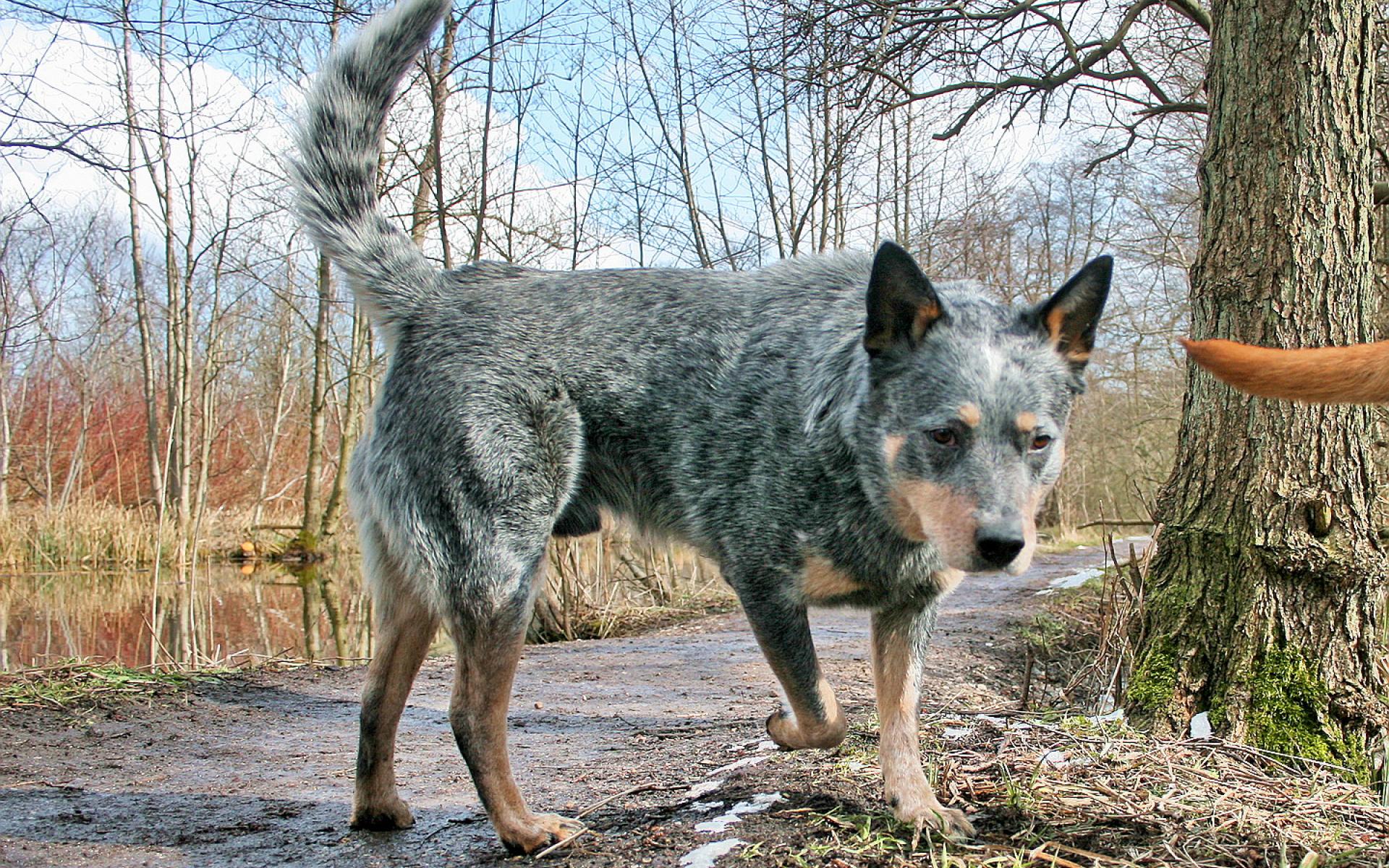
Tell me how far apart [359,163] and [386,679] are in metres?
1.89

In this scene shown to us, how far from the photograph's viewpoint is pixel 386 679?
336 centimetres

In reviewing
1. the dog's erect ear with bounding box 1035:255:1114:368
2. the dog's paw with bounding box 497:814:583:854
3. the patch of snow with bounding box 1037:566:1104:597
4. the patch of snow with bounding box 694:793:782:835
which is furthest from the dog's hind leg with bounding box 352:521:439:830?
the patch of snow with bounding box 1037:566:1104:597

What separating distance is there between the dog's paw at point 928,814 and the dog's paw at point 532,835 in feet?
3.35

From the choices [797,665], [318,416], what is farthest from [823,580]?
[318,416]

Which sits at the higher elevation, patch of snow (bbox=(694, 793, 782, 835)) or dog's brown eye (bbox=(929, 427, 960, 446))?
dog's brown eye (bbox=(929, 427, 960, 446))

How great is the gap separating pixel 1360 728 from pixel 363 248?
4.39 meters

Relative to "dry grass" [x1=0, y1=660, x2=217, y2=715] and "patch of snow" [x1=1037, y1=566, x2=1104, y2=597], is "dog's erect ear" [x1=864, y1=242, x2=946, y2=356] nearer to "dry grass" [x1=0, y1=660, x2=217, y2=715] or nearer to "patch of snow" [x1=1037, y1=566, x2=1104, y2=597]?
"dry grass" [x1=0, y1=660, x2=217, y2=715]

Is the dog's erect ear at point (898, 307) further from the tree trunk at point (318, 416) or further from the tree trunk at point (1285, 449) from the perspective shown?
the tree trunk at point (318, 416)

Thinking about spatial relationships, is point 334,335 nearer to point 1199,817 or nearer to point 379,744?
point 379,744

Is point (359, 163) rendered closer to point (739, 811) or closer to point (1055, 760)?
point (739, 811)

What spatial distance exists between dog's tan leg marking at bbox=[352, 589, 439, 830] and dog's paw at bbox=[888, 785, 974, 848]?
5.54ft

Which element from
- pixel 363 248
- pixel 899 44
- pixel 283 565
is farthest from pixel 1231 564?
pixel 283 565

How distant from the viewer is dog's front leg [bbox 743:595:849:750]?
3127 millimetres

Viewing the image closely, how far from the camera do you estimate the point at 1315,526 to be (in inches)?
156
